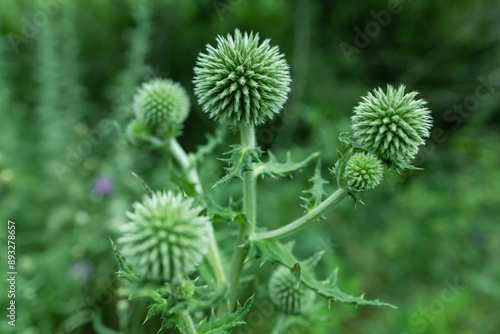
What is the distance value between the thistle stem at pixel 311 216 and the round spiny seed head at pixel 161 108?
0.97 m

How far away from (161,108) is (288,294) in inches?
50.6

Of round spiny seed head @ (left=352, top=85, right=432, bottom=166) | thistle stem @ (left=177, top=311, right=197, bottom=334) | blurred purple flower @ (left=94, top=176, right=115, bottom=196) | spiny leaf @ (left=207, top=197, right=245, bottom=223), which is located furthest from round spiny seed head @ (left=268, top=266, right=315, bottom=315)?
blurred purple flower @ (left=94, top=176, right=115, bottom=196)

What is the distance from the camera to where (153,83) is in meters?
2.82

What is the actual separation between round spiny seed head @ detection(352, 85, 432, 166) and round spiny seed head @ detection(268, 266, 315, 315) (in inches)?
33.0

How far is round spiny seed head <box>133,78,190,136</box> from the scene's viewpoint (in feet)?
8.53

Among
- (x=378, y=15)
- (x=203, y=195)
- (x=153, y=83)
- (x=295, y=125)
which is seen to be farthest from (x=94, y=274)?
(x=378, y=15)

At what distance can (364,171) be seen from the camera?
71.1 inches

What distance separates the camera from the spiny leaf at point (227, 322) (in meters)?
1.64

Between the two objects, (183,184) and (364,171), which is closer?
(364,171)

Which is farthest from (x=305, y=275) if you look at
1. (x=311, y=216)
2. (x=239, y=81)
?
(x=239, y=81)

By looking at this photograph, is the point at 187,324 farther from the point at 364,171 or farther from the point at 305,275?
the point at 364,171

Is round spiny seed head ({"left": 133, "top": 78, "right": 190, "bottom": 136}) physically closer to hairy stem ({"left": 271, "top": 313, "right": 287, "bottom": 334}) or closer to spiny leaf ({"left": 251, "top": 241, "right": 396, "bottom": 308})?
spiny leaf ({"left": 251, "top": 241, "right": 396, "bottom": 308})

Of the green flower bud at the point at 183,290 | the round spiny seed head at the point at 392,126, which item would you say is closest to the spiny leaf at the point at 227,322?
the green flower bud at the point at 183,290

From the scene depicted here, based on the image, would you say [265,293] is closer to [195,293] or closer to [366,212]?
[195,293]
